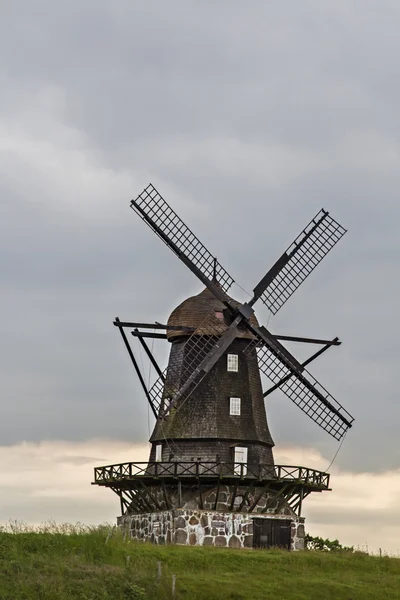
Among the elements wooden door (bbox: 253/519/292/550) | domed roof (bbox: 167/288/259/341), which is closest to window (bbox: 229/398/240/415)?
domed roof (bbox: 167/288/259/341)

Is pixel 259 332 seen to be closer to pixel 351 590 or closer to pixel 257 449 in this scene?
pixel 257 449

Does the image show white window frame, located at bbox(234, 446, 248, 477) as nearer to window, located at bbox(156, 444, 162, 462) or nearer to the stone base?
the stone base

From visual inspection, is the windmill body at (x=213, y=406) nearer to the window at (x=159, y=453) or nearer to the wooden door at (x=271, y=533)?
the window at (x=159, y=453)

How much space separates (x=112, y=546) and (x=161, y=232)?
1484 centimetres

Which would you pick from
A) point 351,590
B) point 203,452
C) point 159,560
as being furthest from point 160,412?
point 351,590

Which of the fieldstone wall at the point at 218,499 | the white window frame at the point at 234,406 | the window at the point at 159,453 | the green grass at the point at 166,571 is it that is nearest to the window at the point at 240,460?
the fieldstone wall at the point at 218,499

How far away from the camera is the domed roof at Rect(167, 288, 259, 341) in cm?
4962

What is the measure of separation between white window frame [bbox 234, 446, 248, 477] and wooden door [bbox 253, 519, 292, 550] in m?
2.13

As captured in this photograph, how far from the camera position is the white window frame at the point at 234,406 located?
1937 inches

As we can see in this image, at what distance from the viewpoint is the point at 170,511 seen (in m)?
47.5

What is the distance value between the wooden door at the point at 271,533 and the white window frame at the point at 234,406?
4563 mm

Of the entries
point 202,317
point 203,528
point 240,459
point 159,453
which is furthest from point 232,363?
point 203,528

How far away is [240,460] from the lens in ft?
159

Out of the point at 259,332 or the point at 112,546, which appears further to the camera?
the point at 259,332
